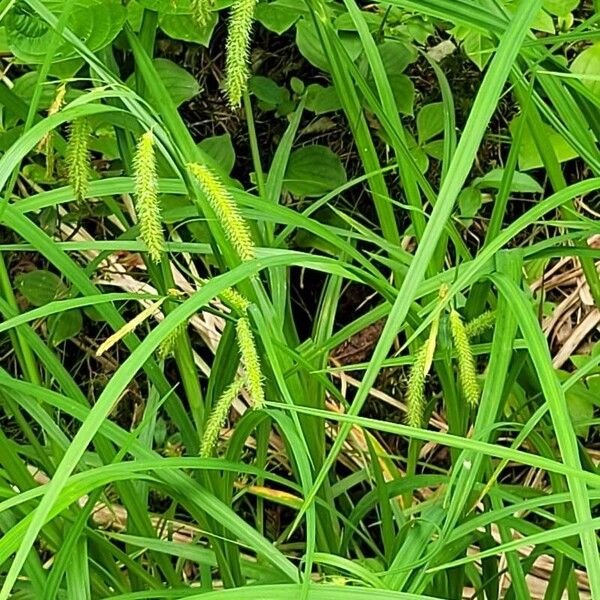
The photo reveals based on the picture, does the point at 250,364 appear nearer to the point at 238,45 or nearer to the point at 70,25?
the point at 238,45

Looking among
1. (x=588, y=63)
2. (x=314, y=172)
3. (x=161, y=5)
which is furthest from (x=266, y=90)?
(x=161, y=5)

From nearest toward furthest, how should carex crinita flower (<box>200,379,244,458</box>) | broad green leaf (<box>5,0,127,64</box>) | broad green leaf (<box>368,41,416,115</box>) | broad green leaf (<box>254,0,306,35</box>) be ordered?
carex crinita flower (<box>200,379,244,458</box>) → broad green leaf (<box>5,0,127,64</box>) → broad green leaf (<box>254,0,306,35</box>) → broad green leaf (<box>368,41,416,115</box>)

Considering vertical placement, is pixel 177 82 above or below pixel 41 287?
above

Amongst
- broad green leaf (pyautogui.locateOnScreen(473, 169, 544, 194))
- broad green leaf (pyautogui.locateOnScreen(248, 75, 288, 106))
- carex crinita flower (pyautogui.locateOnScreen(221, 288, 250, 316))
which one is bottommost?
broad green leaf (pyautogui.locateOnScreen(473, 169, 544, 194))

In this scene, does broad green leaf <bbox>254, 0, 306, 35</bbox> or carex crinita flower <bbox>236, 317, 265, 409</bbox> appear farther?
broad green leaf <bbox>254, 0, 306, 35</bbox>

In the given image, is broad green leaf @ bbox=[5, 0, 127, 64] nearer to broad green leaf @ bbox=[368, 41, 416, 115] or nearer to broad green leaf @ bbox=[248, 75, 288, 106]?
broad green leaf @ bbox=[368, 41, 416, 115]

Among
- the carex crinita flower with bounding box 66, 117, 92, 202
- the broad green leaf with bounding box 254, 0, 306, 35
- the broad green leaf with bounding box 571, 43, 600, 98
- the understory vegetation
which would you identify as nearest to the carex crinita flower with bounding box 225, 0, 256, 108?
the understory vegetation
